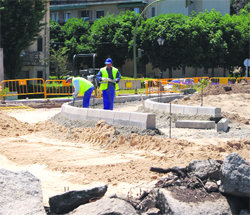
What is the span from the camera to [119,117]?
432 inches

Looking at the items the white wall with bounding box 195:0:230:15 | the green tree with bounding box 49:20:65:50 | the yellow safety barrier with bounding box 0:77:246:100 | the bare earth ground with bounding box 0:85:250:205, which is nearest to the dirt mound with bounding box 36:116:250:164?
the bare earth ground with bounding box 0:85:250:205

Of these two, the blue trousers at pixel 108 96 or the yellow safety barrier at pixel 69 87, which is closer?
the blue trousers at pixel 108 96

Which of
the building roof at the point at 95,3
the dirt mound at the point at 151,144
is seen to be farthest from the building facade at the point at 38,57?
the dirt mound at the point at 151,144

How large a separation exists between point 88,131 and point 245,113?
6.94 meters

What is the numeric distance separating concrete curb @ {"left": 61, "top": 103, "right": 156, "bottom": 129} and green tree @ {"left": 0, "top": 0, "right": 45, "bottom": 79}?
1851cm

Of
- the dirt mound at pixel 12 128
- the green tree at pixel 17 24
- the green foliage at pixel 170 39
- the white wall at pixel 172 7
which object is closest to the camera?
the dirt mound at pixel 12 128

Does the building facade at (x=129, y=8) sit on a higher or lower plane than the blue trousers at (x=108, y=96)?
higher

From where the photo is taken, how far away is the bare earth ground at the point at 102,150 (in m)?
7.00

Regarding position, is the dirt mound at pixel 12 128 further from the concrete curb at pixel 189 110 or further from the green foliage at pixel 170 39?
the green foliage at pixel 170 39

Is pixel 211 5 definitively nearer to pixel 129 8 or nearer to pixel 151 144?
pixel 129 8

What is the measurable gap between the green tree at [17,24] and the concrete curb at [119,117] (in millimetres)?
18512

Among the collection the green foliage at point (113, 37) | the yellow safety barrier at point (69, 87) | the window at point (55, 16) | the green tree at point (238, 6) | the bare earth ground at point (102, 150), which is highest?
the green tree at point (238, 6)

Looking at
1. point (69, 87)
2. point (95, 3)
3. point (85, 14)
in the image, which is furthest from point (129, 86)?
point (85, 14)

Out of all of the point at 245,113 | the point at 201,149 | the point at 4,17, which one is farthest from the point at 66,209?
the point at 4,17
